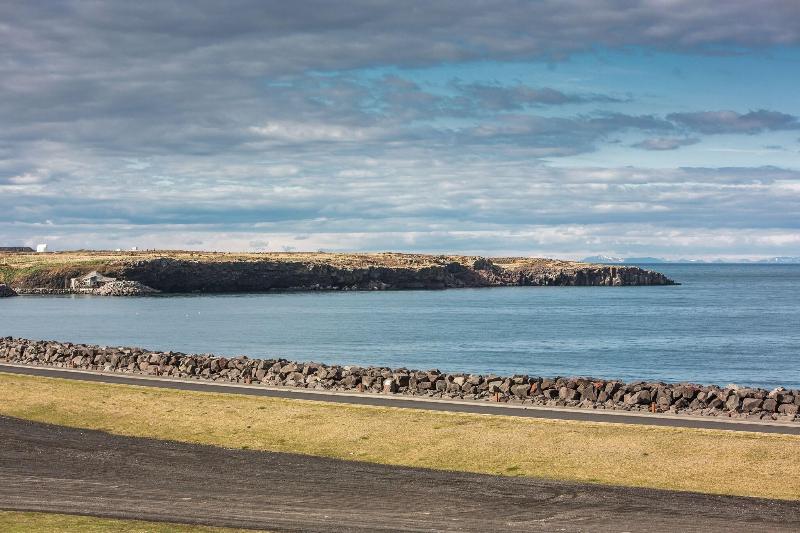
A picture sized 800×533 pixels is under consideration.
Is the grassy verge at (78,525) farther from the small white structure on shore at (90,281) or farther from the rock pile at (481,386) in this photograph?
the small white structure on shore at (90,281)

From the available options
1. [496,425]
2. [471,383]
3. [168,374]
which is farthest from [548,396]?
[168,374]

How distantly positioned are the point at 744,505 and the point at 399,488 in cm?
841

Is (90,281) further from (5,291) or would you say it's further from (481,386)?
(481,386)

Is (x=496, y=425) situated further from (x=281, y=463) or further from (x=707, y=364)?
(x=707, y=364)

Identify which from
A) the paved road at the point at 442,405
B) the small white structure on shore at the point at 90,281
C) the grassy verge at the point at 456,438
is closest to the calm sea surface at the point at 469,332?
the small white structure on shore at the point at 90,281

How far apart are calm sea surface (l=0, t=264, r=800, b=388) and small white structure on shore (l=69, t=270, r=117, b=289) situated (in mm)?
15631

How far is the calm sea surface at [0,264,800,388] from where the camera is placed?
227 ft

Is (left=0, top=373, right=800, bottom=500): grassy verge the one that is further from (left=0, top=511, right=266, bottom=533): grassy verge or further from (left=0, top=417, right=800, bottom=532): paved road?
(left=0, top=511, right=266, bottom=533): grassy verge

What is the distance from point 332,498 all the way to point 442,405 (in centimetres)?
1437

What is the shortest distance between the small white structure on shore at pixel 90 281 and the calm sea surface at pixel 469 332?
51.3 ft

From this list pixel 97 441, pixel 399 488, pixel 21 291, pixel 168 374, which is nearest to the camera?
pixel 399 488

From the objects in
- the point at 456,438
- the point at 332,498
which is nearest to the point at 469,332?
the point at 456,438

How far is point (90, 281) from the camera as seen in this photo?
18588 centimetres

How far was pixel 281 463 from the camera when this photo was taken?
90.9 ft
